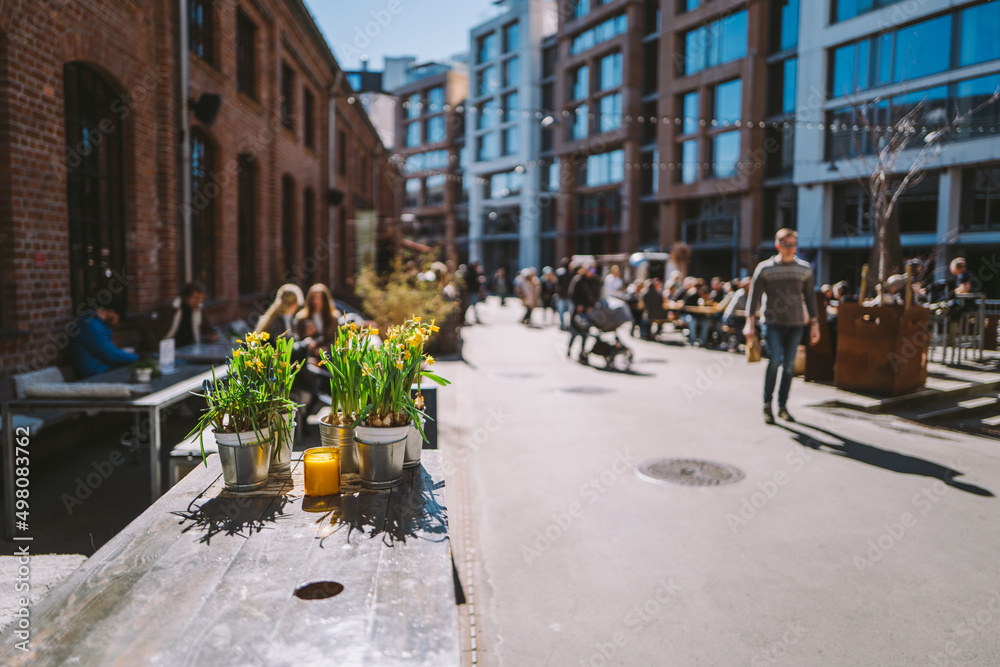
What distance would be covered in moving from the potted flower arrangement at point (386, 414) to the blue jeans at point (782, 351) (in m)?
5.73

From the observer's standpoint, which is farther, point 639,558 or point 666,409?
point 666,409

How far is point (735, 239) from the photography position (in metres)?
33.9

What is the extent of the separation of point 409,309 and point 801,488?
26.0 feet

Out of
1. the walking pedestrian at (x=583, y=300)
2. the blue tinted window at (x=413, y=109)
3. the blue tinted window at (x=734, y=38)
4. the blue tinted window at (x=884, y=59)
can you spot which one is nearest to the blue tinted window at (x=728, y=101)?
the blue tinted window at (x=734, y=38)

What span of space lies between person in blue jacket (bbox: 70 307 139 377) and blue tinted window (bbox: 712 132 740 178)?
31.8m

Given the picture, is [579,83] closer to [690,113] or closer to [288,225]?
[690,113]

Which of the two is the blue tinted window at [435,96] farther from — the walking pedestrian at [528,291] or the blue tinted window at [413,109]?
the walking pedestrian at [528,291]

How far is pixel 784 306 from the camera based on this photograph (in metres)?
7.45

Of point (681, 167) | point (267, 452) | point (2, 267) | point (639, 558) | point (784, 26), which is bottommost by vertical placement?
point (639, 558)

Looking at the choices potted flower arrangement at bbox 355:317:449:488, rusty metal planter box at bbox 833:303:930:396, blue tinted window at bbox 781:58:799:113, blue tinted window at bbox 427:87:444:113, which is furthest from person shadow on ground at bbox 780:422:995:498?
blue tinted window at bbox 427:87:444:113

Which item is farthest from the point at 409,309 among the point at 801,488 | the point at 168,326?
the point at 801,488

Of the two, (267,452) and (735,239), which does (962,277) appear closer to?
(267,452)

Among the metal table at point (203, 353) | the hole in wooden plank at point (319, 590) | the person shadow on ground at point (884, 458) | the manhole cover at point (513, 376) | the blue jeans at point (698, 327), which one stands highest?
the metal table at point (203, 353)

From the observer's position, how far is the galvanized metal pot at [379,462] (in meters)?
2.61
